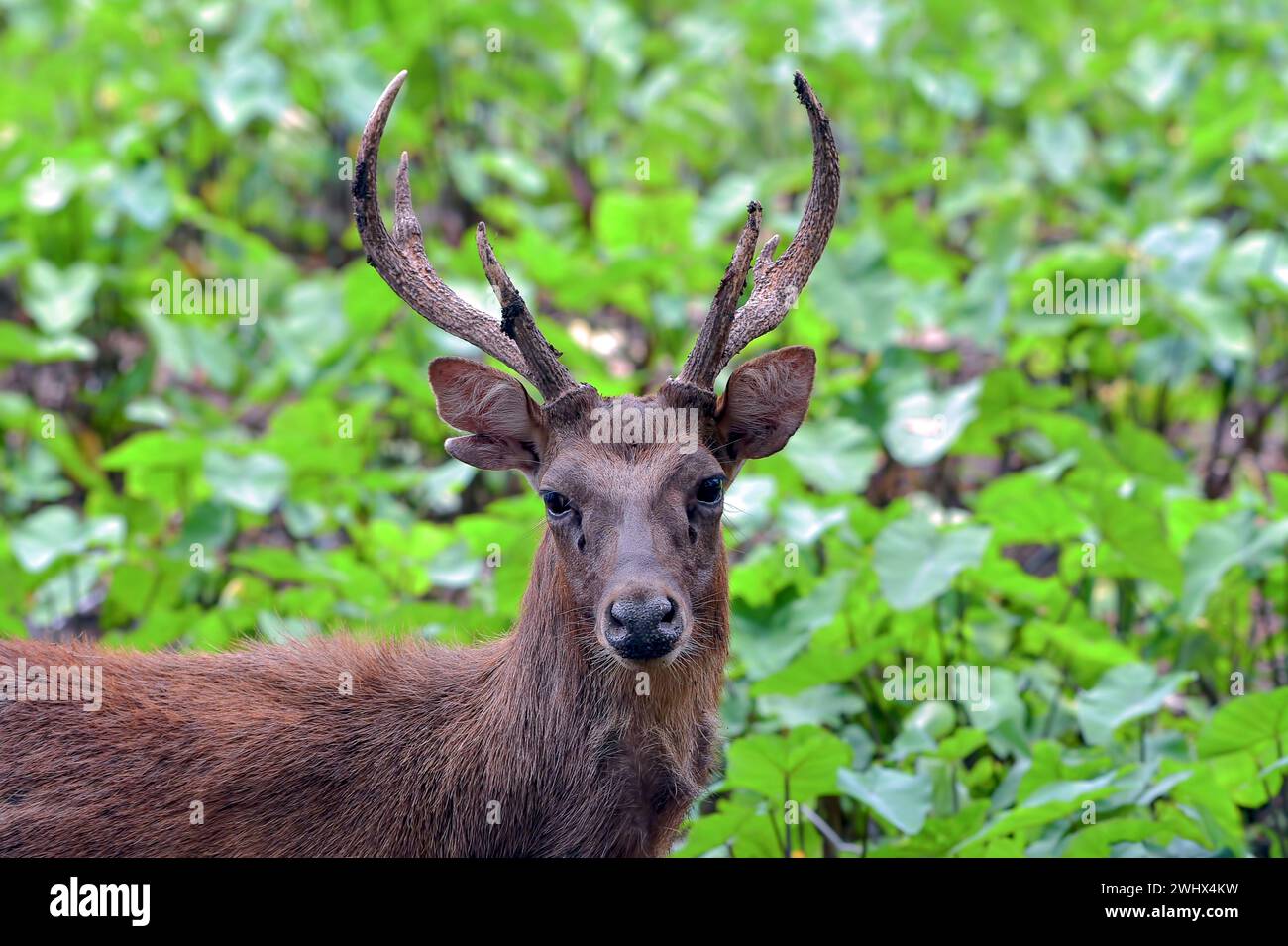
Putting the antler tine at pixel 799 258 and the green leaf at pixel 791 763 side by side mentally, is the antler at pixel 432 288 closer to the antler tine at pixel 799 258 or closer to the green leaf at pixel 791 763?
the antler tine at pixel 799 258

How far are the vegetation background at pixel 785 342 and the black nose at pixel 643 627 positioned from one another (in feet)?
3.24

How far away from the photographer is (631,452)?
13.8ft

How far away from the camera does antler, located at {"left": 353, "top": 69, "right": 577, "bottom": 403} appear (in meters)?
4.24

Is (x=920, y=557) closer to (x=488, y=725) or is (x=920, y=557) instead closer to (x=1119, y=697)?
(x=1119, y=697)

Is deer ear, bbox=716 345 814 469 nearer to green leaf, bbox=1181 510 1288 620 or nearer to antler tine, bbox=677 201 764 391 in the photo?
antler tine, bbox=677 201 764 391

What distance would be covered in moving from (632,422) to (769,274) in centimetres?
66

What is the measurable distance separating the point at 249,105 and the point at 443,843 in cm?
523

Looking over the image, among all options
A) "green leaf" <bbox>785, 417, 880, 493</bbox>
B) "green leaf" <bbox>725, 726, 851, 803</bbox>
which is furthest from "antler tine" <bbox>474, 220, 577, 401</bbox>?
"green leaf" <bbox>785, 417, 880, 493</bbox>

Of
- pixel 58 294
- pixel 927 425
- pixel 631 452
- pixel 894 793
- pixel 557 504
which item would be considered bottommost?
pixel 894 793

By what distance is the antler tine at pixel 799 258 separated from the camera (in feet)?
14.2

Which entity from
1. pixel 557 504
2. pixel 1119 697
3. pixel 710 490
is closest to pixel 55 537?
pixel 557 504

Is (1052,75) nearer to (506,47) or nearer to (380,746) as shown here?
(506,47)

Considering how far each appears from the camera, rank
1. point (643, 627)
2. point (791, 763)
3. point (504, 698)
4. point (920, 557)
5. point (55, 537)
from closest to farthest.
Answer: point (643, 627)
point (504, 698)
point (791, 763)
point (920, 557)
point (55, 537)


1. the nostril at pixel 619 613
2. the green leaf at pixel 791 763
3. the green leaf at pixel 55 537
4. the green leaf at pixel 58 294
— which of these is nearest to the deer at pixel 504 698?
the nostril at pixel 619 613
